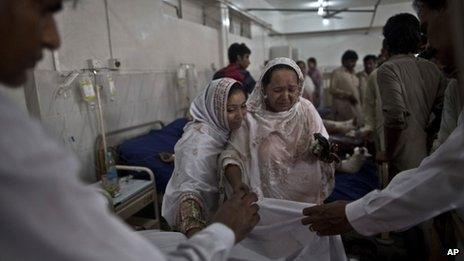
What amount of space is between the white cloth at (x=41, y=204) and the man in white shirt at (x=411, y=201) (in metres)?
0.96

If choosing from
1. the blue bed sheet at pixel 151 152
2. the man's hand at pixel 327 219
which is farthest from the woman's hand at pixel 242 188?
the blue bed sheet at pixel 151 152

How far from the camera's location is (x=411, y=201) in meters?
1.16

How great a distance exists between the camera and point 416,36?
7.25 ft

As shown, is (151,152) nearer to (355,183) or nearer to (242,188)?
(355,183)

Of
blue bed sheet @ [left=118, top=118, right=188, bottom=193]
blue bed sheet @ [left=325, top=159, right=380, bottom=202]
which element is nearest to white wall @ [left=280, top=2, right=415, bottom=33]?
blue bed sheet @ [left=118, top=118, right=188, bottom=193]

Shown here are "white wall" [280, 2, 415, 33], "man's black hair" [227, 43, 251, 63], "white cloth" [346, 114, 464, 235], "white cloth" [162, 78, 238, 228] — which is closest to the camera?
"white cloth" [346, 114, 464, 235]

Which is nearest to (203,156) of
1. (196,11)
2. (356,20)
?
(196,11)

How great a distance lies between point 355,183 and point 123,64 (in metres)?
2.43

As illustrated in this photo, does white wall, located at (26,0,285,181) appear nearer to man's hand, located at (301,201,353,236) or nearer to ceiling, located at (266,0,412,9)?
ceiling, located at (266,0,412,9)

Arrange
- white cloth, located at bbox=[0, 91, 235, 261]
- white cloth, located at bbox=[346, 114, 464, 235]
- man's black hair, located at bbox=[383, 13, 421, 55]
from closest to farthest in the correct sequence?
1. white cloth, located at bbox=[0, 91, 235, 261]
2. white cloth, located at bbox=[346, 114, 464, 235]
3. man's black hair, located at bbox=[383, 13, 421, 55]

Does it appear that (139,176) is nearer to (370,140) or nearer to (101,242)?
(370,140)

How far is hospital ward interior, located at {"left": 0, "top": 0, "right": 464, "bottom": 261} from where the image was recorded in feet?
1.65

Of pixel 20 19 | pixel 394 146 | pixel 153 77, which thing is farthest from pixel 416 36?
pixel 153 77

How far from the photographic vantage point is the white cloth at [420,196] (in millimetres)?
1056
